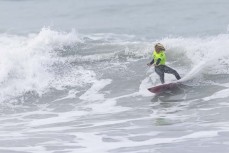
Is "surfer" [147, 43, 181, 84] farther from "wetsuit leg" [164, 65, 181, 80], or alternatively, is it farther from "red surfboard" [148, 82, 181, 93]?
"red surfboard" [148, 82, 181, 93]

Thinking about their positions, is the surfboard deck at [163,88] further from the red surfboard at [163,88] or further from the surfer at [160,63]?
the surfer at [160,63]

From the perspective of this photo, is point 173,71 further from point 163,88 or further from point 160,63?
point 163,88

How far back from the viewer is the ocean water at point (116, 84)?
11.0m

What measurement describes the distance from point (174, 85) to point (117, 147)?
17.9ft

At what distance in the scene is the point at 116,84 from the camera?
55.5 feet

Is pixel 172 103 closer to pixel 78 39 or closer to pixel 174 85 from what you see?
pixel 174 85

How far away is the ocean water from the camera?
11.0m

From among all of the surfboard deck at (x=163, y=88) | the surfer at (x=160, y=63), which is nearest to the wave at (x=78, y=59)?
the surfer at (x=160, y=63)

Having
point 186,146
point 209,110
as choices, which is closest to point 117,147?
point 186,146

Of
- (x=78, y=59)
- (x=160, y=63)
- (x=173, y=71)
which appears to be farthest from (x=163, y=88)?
(x=78, y=59)

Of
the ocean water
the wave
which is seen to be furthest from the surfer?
the wave

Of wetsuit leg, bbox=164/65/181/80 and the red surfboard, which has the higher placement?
wetsuit leg, bbox=164/65/181/80

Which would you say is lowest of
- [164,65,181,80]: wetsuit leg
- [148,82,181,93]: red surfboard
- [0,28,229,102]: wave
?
[148,82,181,93]: red surfboard

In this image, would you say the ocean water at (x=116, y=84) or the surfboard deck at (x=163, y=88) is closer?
the ocean water at (x=116, y=84)
